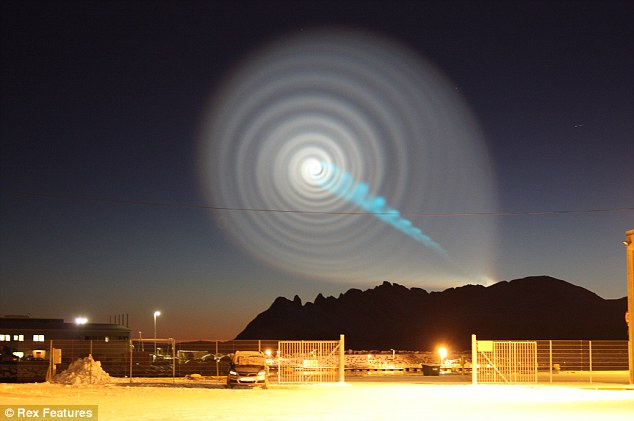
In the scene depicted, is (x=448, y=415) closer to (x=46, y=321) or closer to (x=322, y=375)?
(x=322, y=375)

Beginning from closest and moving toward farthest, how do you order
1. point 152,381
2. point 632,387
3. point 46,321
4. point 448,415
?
point 448,415 < point 632,387 < point 152,381 < point 46,321

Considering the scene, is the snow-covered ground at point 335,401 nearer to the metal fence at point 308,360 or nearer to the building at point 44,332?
the metal fence at point 308,360

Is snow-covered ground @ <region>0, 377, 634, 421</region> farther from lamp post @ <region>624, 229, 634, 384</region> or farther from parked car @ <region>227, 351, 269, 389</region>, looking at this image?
lamp post @ <region>624, 229, 634, 384</region>

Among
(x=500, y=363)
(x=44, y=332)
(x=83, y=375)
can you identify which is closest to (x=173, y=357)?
(x=83, y=375)

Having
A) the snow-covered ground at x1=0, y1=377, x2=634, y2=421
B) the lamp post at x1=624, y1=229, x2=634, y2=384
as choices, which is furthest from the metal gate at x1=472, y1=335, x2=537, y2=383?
the lamp post at x1=624, y1=229, x2=634, y2=384

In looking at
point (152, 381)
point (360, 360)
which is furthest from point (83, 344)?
point (360, 360)
